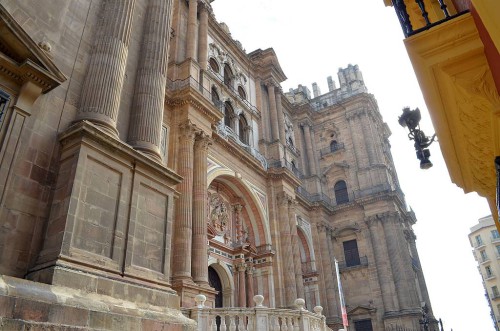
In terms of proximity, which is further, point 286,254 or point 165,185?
point 286,254

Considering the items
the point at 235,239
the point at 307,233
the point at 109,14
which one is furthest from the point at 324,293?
the point at 109,14

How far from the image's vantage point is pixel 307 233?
24.7 metres

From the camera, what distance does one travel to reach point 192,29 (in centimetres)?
1928

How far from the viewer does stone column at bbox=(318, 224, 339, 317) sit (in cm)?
2334

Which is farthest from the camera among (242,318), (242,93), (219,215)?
(242,93)

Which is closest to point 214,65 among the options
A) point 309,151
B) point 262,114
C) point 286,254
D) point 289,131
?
point 262,114

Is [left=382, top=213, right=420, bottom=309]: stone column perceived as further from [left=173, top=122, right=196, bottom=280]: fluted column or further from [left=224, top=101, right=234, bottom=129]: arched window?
[left=173, top=122, right=196, bottom=280]: fluted column

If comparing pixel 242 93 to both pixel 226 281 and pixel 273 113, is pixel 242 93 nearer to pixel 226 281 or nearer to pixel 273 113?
pixel 273 113

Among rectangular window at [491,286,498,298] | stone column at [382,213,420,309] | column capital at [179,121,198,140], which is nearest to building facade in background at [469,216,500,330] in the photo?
rectangular window at [491,286,498,298]

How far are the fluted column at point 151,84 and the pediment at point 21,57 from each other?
77.4 inches

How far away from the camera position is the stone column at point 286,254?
731 inches

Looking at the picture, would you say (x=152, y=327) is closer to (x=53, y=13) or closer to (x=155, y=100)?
(x=155, y=100)

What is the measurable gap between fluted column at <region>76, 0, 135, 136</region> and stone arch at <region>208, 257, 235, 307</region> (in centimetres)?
1103

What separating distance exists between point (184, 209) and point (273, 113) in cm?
1315
